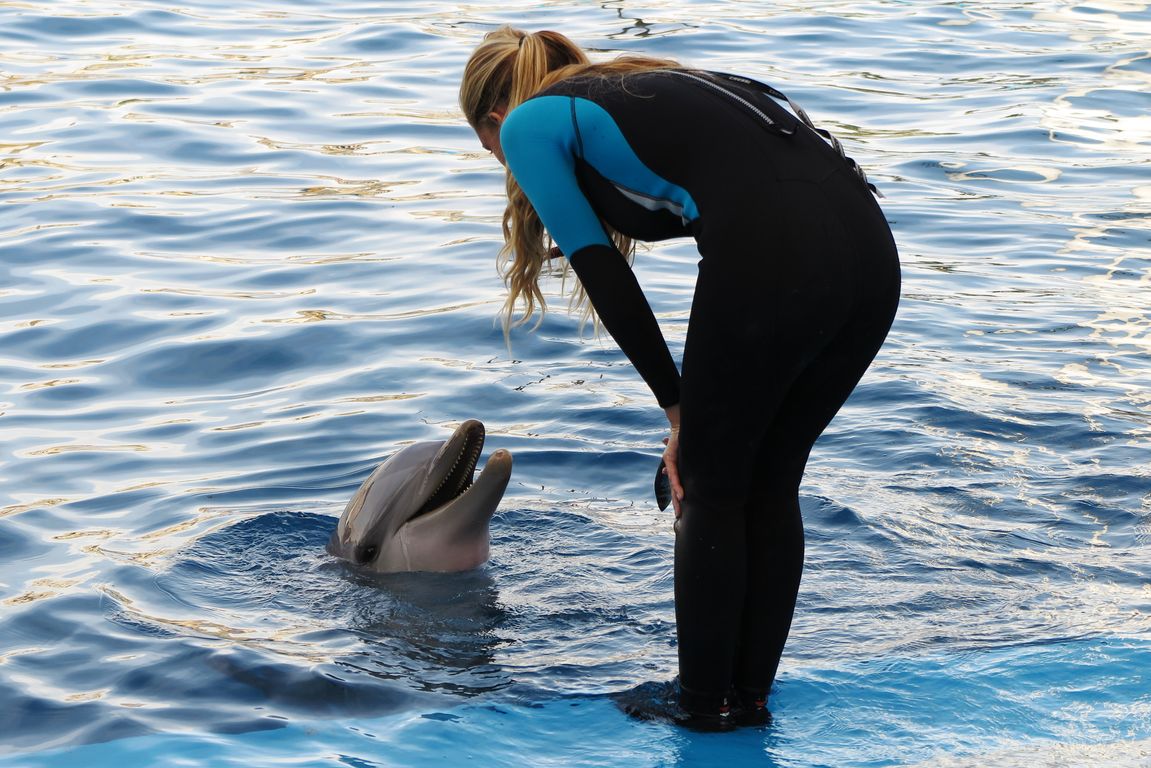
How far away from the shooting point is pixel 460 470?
4902mm

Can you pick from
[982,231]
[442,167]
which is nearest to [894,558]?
[982,231]

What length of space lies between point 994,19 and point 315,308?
37.7 ft

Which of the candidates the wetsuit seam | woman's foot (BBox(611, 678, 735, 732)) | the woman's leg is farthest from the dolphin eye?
the wetsuit seam

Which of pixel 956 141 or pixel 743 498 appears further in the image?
pixel 956 141

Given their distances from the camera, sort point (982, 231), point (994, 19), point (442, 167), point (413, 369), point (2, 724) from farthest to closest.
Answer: point (994, 19) < point (442, 167) < point (982, 231) < point (413, 369) < point (2, 724)

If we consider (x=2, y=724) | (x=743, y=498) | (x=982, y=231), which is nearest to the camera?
(x=743, y=498)

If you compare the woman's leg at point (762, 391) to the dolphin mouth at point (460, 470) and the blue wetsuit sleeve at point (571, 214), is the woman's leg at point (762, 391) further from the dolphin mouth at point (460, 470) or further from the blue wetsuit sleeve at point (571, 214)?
the dolphin mouth at point (460, 470)

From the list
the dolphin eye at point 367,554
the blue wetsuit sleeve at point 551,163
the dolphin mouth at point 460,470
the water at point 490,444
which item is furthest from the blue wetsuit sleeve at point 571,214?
the dolphin eye at point 367,554

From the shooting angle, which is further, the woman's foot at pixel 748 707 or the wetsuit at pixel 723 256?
the woman's foot at pixel 748 707

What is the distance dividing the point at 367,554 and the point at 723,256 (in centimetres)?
225

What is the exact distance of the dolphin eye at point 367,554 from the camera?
4.99 meters

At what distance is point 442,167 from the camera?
10.9 m

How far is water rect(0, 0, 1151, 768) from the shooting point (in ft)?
13.0

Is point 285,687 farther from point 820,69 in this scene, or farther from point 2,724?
point 820,69
